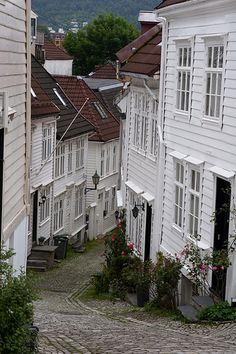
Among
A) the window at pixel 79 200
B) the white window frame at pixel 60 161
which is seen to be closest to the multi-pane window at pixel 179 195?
the white window frame at pixel 60 161

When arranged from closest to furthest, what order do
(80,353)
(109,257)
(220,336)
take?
(80,353) → (220,336) → (109,257)

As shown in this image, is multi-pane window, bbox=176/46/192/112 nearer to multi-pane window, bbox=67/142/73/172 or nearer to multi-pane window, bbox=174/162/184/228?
multi-pane window, bbox=174/162/184/228

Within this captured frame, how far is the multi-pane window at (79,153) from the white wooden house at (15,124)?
21.6 metres

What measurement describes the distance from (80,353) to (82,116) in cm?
2924

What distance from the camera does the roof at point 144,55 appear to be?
21547mm

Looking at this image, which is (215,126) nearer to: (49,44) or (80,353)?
(80,353)

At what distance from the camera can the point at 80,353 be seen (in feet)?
35.1

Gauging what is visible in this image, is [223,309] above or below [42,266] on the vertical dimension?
above

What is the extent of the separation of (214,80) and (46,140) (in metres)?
15.8

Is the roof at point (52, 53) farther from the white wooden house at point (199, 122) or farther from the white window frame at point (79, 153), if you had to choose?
the white wooden house at point (199, 122)

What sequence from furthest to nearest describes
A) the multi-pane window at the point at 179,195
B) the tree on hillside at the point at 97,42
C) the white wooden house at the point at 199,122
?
the tree on hillside at the point at 97,42 < the multi-pane window at the point at 179,195 < the white wooden house at the point at 199,122

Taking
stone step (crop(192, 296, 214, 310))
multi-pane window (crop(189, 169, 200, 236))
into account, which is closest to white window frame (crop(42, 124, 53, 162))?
multi-pane window (crop(189, 169, 200, 236))

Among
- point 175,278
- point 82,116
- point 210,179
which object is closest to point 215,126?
point 210,179

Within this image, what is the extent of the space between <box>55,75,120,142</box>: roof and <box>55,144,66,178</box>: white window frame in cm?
559
